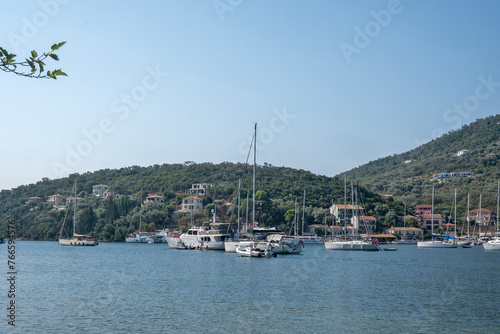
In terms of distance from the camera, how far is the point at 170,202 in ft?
538

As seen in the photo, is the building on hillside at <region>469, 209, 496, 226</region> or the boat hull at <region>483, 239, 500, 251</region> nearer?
the boat hull at <region>483, 239, 500, 251</region>

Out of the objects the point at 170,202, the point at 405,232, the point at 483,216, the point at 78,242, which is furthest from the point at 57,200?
the point at 483,216

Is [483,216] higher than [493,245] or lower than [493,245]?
higher

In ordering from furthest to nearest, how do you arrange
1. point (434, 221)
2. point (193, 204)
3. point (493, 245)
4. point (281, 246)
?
point (193, 204) < point (434, 221) < point (493, 245) < point (281, 246)

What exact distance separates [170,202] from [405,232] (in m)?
70.7

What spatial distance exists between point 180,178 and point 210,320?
165841 mm

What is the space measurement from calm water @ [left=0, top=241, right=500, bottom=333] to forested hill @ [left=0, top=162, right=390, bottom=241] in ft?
266

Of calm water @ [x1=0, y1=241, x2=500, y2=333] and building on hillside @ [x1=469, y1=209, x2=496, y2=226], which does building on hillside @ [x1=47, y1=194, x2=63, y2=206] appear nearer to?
building on hillside @ [x1=469, y1=209, x2=496, y2=226]

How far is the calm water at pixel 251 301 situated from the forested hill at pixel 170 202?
8122 cm

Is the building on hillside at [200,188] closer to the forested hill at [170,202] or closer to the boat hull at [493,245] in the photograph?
the forested hill at [170,202]

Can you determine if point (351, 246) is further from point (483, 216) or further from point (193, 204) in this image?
point (193, 204)

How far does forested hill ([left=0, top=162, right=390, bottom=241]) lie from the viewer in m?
144

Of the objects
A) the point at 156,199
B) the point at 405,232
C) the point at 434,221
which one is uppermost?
the point at 156,199

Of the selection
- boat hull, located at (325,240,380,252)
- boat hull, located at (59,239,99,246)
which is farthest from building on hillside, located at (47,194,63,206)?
boat hull, located at (325,240,380,252)
